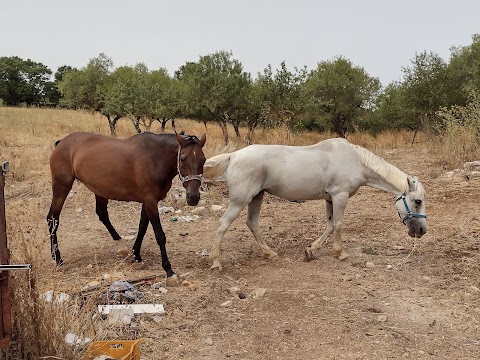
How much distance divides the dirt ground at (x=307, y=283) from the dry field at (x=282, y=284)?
0.02m

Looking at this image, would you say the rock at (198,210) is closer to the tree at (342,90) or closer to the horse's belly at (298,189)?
the horse's belly at (298,189)

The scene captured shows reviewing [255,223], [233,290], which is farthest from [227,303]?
[255,223]

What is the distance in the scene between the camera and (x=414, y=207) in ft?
→ 17.8

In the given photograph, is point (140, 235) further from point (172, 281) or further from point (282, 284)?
point (282, 284)

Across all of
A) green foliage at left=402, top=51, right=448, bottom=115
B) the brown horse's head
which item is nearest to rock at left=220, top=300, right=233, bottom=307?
the brown horse's head

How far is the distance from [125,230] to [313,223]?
302 cm

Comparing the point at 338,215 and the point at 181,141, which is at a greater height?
the point at 181,141

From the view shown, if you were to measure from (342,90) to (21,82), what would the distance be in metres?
44.2

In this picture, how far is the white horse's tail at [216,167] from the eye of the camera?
5.51 metres

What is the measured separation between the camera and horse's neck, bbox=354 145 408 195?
18.2ft

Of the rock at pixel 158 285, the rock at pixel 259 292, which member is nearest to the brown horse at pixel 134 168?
the rock at pixel 158 285

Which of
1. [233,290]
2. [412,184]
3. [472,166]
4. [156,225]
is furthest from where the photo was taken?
[472,166]

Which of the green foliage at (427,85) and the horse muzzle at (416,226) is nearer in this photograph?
the horse muzzle at (416,226)

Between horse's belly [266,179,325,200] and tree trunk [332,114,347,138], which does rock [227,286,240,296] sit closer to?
horse's belly [266,179,325,200]
